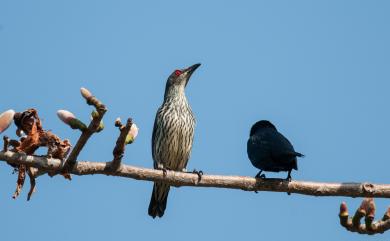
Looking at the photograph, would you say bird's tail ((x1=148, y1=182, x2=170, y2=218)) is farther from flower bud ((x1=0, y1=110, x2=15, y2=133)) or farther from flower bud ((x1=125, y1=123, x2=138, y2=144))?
flower bud ((x1=0, y1=110, x2=15, y2=133))

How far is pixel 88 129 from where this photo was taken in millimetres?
4000

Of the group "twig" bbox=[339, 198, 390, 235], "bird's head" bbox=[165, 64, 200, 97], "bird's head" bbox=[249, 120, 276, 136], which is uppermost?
"bird's head" bbox=[165, 64, 200, 97]

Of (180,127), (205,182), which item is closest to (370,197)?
(205,182)

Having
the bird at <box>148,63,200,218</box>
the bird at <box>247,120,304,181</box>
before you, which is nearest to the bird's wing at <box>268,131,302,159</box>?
the bird at <box>247,120,304,181</box>

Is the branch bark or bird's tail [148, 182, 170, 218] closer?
the branch bark

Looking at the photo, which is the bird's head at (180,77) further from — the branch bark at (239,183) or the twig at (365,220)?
the twig at (365,220)

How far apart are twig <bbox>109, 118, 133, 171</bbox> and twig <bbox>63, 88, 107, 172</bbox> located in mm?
229

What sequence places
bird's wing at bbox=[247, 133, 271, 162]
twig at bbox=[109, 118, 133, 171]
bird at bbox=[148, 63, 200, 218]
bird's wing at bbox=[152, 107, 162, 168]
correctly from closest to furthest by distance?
twig at bbox=[109, 118, 133, 171] → bird's wing at bbox=[247, 133, 271, 162] → bird at bbox=[148, 63, 200, 218] → bird's wing at bbox=[152, 107, 162, 168]

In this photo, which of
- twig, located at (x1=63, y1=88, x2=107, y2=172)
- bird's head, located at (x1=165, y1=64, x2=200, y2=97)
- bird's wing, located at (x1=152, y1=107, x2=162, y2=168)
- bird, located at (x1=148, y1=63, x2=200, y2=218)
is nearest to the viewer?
twig, located at (x1=63, y1=88, x2=107, y2=172)

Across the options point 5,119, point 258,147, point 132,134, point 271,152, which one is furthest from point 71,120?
point 258,147

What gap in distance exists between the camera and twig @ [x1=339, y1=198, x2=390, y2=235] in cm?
451

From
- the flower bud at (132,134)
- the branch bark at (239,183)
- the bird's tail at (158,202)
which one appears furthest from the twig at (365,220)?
the bird's tail at (158,202)

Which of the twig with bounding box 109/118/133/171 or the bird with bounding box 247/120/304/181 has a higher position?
the bird with bounding box 247/120/304/181

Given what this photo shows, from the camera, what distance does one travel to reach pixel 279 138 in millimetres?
7277
